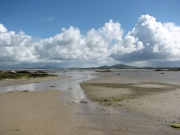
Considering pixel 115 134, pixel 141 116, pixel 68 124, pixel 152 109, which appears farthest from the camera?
pixel 152 109

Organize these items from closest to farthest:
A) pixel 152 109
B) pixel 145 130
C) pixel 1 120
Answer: pixel 145 130, pixel 1 120, pixel 152 109

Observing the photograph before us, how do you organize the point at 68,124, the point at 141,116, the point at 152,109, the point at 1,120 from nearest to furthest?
1. the point at 68,124
2. the point at 1,120
3. the point at 141,116
4. the point at 152,109

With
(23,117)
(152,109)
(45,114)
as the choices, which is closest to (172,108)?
(152,109)

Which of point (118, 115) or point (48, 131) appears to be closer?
point (48, 131)

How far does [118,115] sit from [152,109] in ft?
11.3

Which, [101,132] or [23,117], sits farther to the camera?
[23,117]

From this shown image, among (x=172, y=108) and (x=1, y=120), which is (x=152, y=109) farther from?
(x=1, y=120)

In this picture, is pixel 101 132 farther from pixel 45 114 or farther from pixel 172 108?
pixel 172 108

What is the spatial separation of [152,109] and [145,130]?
5.65 m

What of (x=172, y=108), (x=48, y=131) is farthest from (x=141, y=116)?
(x=48, y=131)

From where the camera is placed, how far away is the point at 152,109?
1670 centimetres

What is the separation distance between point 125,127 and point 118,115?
2898 mm

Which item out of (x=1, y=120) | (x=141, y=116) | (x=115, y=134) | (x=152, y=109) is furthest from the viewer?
(x=152, y=109)

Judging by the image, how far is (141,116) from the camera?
14500mm
